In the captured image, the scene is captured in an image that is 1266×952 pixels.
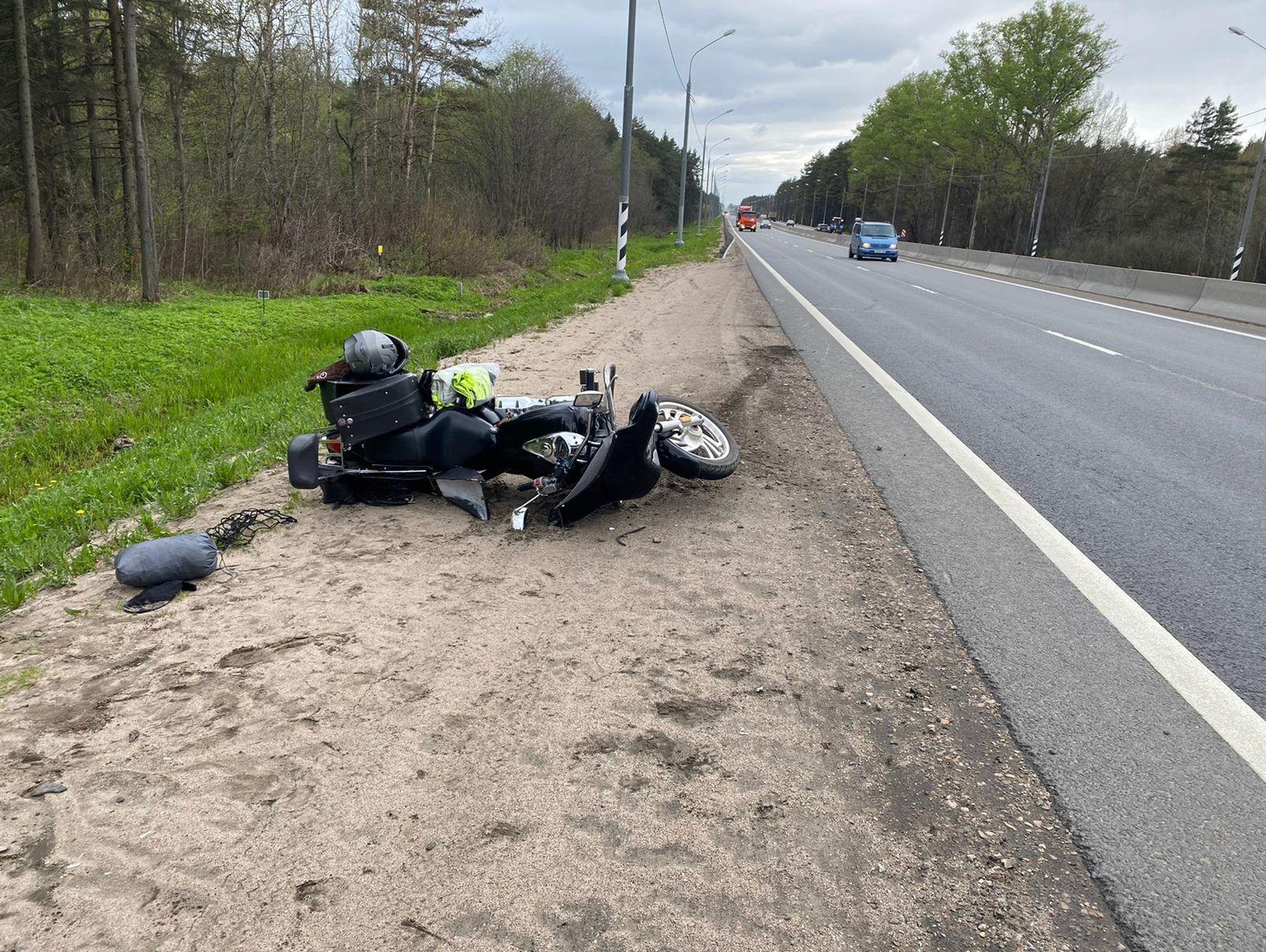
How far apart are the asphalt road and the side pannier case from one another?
3148 millimetres

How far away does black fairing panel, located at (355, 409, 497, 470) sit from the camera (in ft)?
17.0

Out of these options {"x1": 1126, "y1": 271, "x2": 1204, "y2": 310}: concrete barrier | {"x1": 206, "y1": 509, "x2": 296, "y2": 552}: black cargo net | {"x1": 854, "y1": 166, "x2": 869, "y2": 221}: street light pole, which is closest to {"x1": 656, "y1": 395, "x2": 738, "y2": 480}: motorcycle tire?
{"x1": 206, "y1": 509, "x2": 296, "y2": 552}: black cargo net

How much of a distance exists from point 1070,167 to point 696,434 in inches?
2350

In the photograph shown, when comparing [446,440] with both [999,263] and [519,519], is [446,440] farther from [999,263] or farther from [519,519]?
[999,263]

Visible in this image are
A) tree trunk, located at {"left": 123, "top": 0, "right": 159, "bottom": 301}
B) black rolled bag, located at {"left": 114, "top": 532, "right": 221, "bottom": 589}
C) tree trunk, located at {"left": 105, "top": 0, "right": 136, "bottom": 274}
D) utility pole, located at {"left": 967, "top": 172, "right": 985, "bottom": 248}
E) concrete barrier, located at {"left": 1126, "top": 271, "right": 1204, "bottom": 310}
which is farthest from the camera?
utility pole, located at {"left": 967, "top": 172, "right": 985, "bottom": 248}

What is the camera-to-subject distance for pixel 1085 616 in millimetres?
3809

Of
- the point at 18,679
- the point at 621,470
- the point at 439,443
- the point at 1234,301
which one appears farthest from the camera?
the point at 1234,301

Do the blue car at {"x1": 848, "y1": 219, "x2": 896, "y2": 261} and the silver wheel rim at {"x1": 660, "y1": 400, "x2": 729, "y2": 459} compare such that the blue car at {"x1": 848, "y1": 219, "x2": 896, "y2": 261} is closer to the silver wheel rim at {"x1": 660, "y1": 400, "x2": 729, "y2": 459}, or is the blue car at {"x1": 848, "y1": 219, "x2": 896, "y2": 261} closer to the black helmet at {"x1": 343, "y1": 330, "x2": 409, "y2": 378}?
the silver wheel rim at {"x1": 660, "y1": 400, "x2": 729, "y2": 459}

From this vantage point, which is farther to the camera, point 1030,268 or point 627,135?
point 1030,268

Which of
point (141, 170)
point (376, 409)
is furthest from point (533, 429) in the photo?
point (141, 170)

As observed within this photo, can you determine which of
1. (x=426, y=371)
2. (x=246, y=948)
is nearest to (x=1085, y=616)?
(x=246, y=948)

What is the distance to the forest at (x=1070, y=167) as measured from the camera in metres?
42.2

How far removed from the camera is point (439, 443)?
522 cm

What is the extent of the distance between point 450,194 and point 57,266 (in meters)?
17.7
